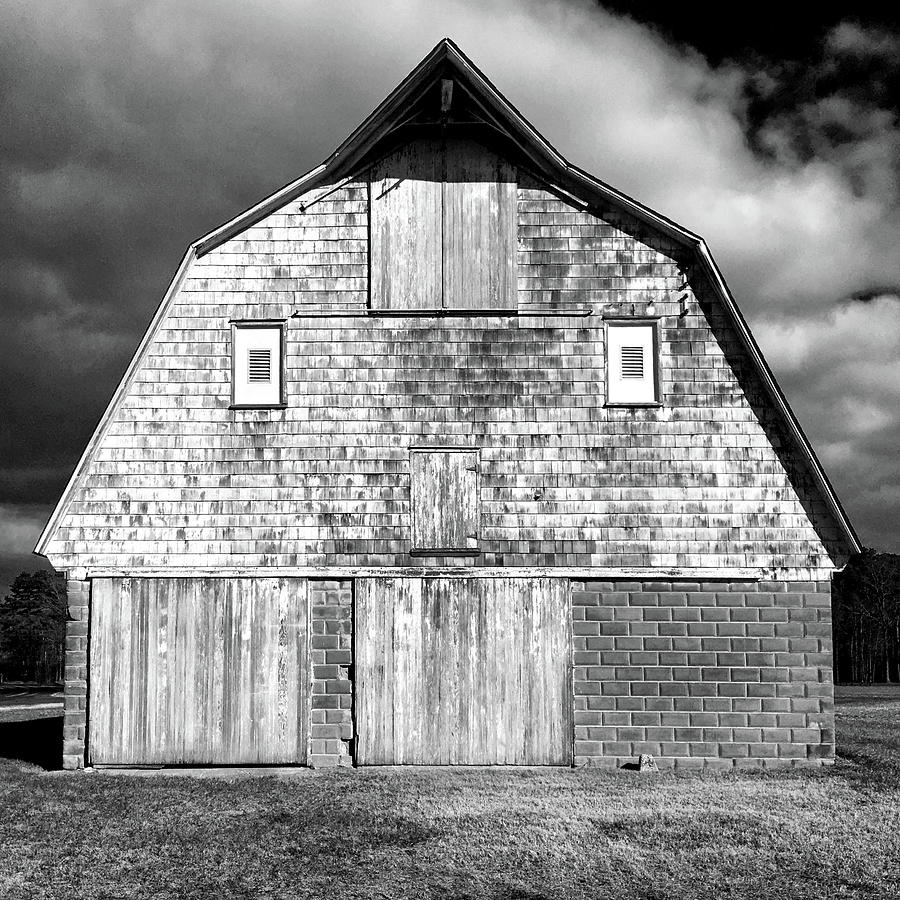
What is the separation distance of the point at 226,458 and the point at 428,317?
3.69 m

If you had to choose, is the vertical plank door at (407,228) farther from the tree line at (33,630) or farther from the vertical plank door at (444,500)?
the tree line at (33,630)

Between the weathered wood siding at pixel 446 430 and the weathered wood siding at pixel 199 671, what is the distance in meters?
0.53

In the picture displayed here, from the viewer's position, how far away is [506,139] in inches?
592

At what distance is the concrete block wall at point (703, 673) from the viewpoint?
46.1ft

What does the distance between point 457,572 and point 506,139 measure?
263 inches

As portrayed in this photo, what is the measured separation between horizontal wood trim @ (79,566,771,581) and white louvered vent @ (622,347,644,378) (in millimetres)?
2946

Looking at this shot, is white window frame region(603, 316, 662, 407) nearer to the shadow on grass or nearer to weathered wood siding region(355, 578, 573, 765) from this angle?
weathered wood siding region(355, 578, 573, 765)

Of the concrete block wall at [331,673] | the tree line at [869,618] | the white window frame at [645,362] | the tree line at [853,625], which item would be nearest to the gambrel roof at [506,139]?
the white window frame at [645,362]

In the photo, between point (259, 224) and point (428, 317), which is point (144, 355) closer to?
point (259, 224)

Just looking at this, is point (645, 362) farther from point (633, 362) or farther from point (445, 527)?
point (445, 527)

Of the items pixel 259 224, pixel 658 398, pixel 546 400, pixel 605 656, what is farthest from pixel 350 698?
pixel 259 224

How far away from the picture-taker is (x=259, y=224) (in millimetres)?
14953

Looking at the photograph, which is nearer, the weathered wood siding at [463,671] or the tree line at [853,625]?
the weathered wood siding at [463,671]

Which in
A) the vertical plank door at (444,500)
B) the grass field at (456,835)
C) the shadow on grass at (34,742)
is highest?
the vertical plank door at (444,500)
